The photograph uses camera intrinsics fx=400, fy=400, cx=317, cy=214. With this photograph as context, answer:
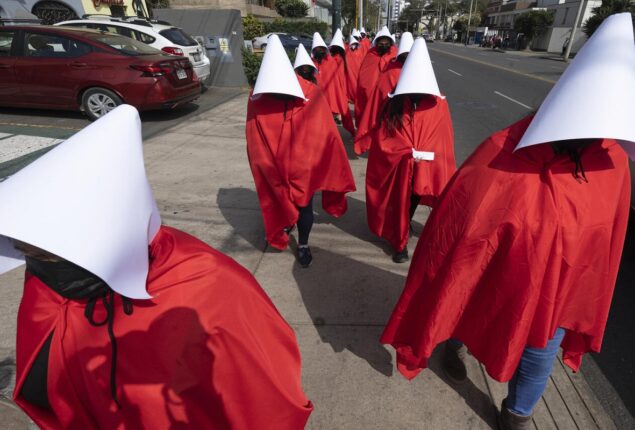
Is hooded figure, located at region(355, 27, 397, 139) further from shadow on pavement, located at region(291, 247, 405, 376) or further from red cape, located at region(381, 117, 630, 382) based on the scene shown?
red cape, located at region(381, 117, 630, 382)

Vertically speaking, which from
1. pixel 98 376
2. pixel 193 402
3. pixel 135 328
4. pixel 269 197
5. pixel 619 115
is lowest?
pixel 269 197

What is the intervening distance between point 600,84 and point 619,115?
4.6 inches

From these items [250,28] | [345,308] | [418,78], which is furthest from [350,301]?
[250,28]

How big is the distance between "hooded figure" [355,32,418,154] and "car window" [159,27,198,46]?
20.7ft

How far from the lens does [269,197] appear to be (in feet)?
10.9

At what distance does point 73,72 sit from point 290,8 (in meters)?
33.9

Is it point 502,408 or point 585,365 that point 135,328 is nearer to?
point 502,408

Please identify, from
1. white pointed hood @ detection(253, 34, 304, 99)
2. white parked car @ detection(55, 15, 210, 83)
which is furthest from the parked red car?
white pointed hood @ detection(253, 34, 304, 99)

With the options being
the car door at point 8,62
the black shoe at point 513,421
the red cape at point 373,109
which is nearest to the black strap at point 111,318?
the black shoe at point 513,421

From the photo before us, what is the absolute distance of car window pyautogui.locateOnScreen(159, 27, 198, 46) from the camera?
953 centimetres

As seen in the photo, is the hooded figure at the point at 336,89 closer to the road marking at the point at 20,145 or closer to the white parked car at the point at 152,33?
the white parked car at the point at 152,33

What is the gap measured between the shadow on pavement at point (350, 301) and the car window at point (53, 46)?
6.37 meters

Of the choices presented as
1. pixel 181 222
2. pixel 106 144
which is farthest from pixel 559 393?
pixel 181 222

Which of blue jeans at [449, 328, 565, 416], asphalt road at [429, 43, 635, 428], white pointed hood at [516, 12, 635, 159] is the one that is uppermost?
white pointed hood at [516, 12, 635, 159]
